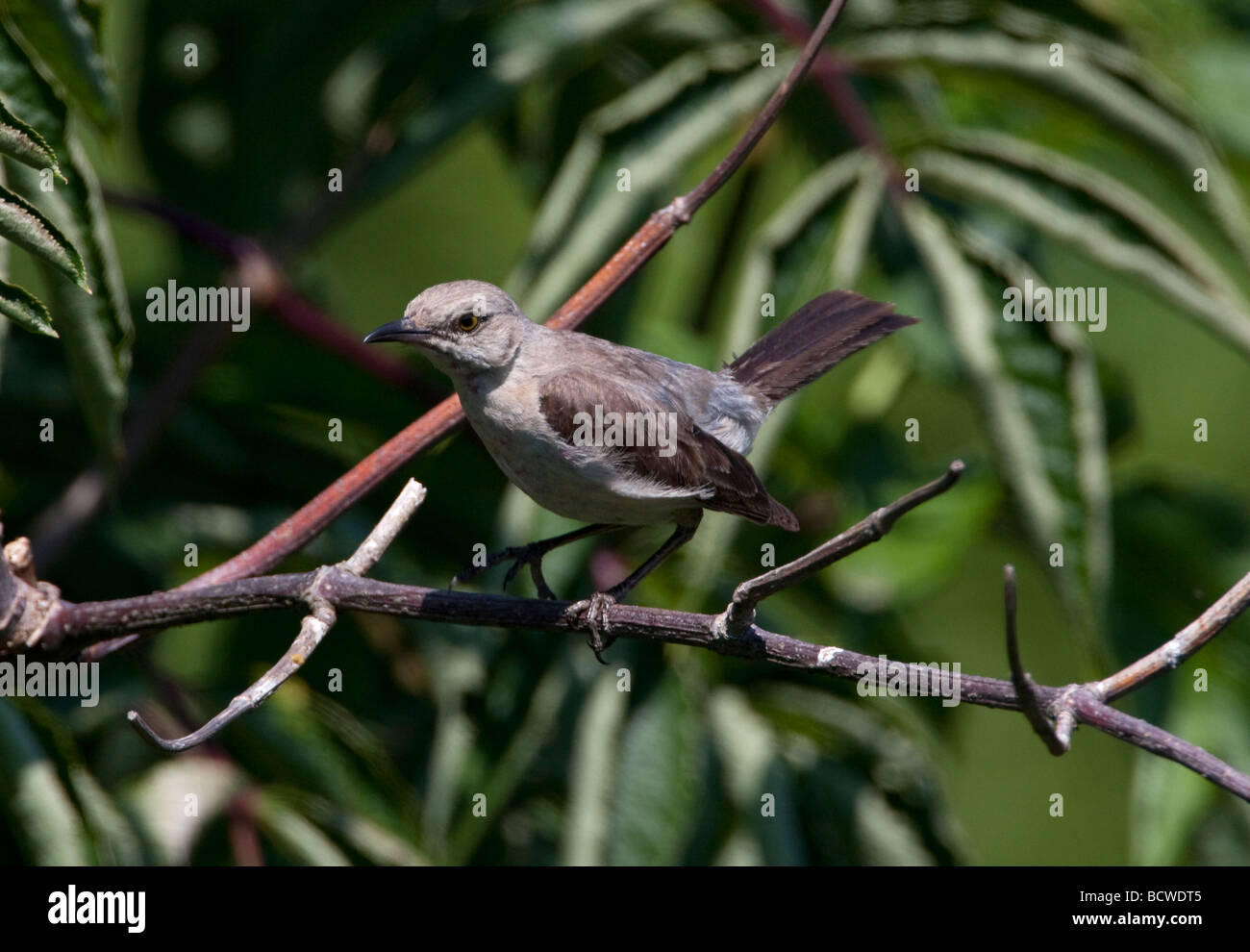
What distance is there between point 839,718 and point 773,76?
52.5 inches

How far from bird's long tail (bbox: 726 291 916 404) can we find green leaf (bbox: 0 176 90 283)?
1.24m

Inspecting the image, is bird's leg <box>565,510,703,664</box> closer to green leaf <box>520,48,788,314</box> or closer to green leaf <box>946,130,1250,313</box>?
green leaf <box>520,48,788,314</box>

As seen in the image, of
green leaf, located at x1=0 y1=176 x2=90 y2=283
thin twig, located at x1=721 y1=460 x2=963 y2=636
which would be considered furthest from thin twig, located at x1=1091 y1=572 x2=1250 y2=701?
green leaf, located at x1=0 y1=176 x2=90 y2=283

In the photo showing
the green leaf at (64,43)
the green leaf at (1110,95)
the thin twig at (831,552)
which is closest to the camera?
the thin twig at (831,552)

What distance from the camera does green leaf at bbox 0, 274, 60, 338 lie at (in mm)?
1487

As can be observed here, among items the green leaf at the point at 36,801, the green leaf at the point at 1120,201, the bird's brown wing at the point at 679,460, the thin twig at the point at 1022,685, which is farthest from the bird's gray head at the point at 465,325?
the thin twig at the point at 1022,685

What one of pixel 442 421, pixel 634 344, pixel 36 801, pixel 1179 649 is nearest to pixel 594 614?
pixel 442 421

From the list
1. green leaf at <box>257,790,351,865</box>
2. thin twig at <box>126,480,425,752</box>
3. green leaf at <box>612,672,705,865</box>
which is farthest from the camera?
green leaf at <box>257,790,351,865</box>

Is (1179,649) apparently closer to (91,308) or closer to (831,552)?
(831,552)

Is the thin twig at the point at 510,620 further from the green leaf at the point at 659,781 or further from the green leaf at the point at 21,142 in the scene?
the green leaf at the point at 659,781

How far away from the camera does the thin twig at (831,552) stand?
118 cm

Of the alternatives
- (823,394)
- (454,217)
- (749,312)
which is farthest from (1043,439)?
(454,217)

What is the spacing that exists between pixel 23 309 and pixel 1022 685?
47.7 inches

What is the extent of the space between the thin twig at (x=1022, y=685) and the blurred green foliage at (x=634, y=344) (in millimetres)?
848
